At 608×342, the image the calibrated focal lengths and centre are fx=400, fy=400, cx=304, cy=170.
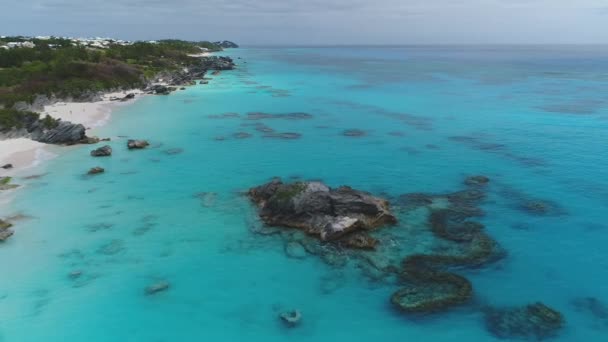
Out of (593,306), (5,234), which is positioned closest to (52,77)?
(5,234)

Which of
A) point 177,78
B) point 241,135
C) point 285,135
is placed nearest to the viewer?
point 285,135

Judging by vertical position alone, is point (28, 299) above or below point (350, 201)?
below

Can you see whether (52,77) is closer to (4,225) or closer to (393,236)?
(4,225)

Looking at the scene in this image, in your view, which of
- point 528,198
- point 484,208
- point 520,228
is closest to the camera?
point 520,228

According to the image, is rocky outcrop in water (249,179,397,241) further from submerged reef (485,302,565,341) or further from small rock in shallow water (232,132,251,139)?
small rock in shallow water (232,132,251,139)

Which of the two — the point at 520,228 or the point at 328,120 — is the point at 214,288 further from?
the point at 328,120

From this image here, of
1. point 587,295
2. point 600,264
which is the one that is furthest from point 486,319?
point 600,264

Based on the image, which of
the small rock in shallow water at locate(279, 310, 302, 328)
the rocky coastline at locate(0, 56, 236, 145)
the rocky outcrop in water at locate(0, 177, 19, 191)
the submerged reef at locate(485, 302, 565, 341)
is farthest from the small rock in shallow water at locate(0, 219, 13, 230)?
the submerged reef at locate(485, 302, 565, 341)
